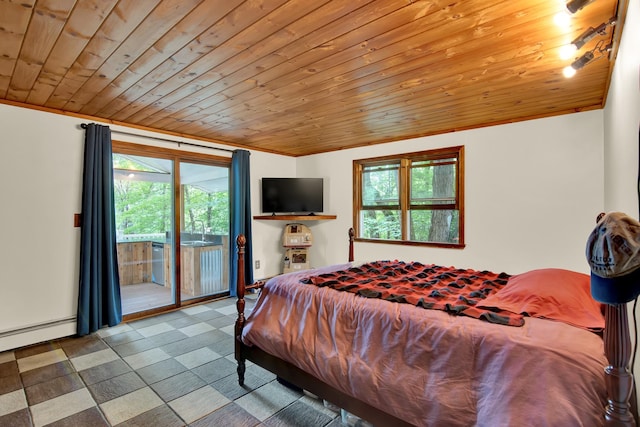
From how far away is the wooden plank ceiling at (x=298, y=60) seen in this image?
5.43 feet

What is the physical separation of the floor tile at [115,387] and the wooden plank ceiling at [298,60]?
2.38m

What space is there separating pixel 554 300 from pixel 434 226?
8.34 feet

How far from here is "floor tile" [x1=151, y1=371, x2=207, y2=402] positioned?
2307mm

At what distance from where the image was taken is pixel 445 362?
1.45 meters

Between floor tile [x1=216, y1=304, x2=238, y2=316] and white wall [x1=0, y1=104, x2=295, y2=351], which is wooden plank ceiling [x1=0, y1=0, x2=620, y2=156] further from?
floor tile [x1=216, y1=304, x2=238, y2=316]

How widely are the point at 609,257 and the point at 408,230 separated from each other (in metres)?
3.73

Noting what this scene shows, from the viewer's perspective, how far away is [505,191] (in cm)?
355

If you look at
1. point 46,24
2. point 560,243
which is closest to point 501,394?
point 560,243

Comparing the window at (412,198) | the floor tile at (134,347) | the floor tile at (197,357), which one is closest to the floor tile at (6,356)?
the floor tile at (134,347)

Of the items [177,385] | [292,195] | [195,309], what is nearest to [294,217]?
[292,195]

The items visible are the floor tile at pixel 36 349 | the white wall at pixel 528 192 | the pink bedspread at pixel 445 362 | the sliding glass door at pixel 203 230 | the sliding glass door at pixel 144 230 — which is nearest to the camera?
the pink bedspread at pixel 445 362

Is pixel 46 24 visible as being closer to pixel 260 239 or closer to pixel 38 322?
pixel 38 322

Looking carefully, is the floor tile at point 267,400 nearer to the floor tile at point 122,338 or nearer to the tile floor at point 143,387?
the tile floor at point 143,387

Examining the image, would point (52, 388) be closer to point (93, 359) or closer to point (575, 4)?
point (93, 359)
